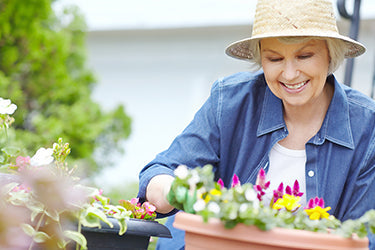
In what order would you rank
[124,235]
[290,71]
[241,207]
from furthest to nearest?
[290,71]
[124,235]
[241,207]

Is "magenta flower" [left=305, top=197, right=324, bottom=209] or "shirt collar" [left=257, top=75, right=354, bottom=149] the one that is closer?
"magenta flower" [left=305, top=197, right=324, bottom=209]

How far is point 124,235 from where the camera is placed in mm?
1730

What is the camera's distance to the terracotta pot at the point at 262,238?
4.47 feet

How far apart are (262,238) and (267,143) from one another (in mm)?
905

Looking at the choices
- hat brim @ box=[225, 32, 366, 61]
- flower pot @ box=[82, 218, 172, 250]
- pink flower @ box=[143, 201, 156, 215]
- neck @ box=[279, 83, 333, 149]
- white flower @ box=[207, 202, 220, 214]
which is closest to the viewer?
white flower @ box=[207, 202, 220, 214]

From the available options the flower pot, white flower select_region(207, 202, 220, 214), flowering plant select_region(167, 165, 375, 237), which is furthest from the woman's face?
white flower select_region(207, 202, 220, 214)

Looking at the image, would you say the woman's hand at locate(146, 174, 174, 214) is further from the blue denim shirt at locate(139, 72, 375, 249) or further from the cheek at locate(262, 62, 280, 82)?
the cheek at locate(262, 62, 280, 82)

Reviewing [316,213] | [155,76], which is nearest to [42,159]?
[316,213]

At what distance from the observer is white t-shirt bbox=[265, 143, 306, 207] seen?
221 centimetres

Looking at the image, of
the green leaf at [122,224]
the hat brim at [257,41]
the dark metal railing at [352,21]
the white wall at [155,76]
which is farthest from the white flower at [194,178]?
the white wall at [155,76]

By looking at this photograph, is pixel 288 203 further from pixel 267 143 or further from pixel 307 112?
pixel 307 112

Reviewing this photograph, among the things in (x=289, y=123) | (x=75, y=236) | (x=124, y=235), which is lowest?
(x=124, y=235)

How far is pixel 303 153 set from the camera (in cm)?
221

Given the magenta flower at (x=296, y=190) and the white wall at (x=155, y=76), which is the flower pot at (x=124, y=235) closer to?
the magenta flower at (x=296, y=190)
